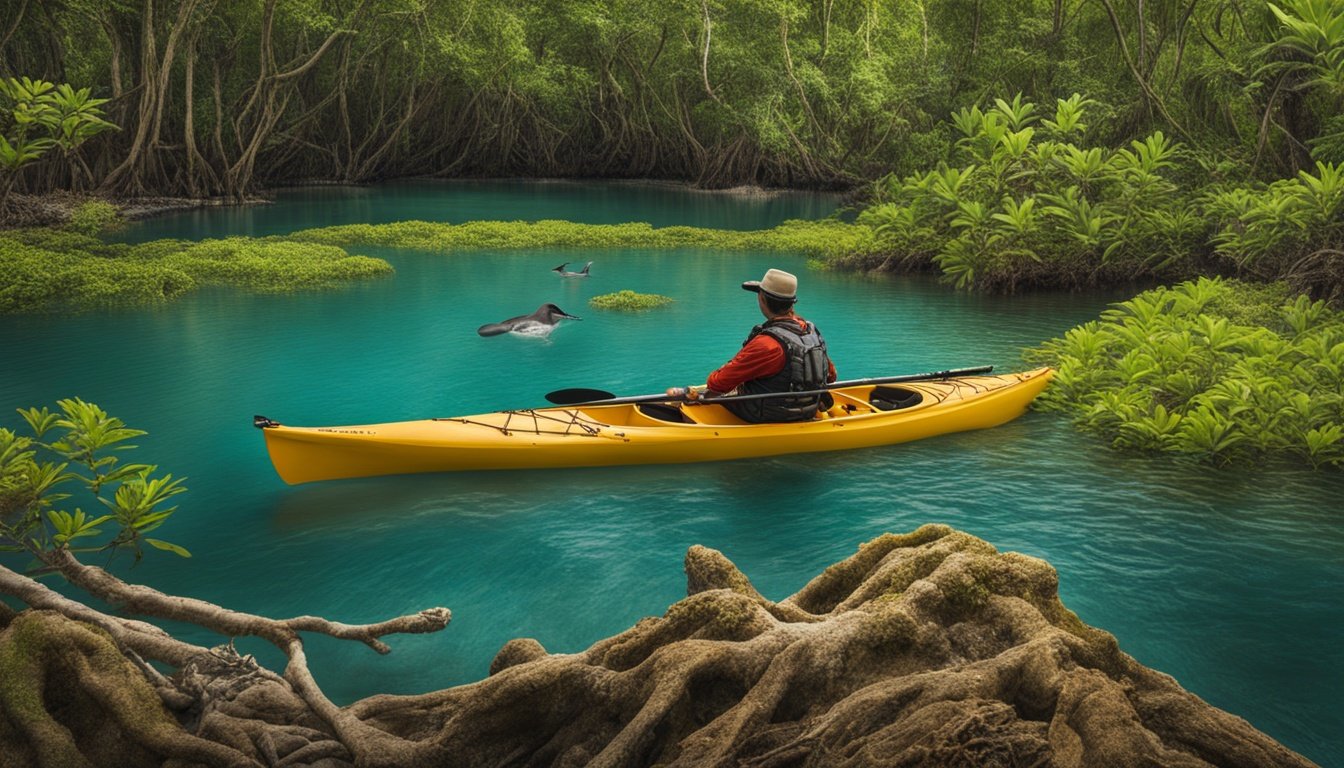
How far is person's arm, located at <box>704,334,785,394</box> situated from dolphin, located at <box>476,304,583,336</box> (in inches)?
194

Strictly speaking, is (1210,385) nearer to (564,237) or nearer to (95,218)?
(564,237)

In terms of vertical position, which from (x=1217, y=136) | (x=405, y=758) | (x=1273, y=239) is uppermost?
(x=1217, y=136)

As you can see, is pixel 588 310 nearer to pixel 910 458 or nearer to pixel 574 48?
pixel 910 458

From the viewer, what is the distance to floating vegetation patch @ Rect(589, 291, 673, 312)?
14555mm

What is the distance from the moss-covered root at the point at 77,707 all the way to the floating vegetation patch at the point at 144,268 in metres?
11.3

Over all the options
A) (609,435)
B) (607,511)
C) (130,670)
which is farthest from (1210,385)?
(130,670)

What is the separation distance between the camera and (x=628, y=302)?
47.9 feet

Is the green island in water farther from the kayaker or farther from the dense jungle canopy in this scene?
the dense jungle canopy

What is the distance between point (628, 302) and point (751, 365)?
6.90 meters

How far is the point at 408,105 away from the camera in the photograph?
3084cm

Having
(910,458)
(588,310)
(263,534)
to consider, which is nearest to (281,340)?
(588,310)

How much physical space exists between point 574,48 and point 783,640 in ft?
Answer: 103

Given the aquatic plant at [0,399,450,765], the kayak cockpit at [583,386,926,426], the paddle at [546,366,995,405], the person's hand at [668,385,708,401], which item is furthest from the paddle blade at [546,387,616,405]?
the aquatic plant at [0,399,450,765]

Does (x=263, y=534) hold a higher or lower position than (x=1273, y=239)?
lower
